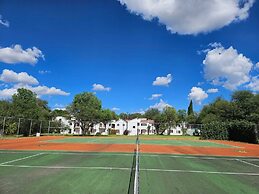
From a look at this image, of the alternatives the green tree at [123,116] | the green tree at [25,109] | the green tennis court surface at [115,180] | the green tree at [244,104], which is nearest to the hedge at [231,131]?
the green tree at [244,104]

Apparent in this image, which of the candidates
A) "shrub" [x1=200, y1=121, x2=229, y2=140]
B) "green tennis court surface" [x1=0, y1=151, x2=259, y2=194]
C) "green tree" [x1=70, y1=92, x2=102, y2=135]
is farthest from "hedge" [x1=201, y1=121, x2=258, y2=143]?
"green tree" [x1=70, y1=92, x2=102, y2=135]

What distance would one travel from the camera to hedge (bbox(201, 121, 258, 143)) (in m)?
31.9

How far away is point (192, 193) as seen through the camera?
20.2 feet

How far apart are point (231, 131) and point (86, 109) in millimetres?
31350

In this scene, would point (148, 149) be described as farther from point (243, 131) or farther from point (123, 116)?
point (123, 116)

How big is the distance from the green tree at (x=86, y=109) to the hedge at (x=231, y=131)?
2597 cm

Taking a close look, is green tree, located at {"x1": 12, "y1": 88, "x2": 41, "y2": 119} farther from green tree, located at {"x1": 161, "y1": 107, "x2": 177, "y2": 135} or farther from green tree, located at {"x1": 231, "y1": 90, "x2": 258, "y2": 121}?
green tree, located at {"x1": 231, "y1": 90, "x2": 258, "y2": 121}

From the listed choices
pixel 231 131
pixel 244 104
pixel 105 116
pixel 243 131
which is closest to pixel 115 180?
pixel 243 131

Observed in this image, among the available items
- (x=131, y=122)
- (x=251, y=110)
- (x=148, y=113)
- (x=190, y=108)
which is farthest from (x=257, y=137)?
(x=148, y=113)

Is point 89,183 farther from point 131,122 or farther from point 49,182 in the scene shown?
point 131,122

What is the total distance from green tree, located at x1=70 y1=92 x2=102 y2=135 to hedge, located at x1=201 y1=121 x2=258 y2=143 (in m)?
26.0

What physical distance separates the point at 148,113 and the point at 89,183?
109m

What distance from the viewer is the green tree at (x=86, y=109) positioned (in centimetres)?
5578

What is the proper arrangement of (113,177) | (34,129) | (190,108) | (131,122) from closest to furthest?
(113,177)
(34,129)
(131,122)
(190,108)
